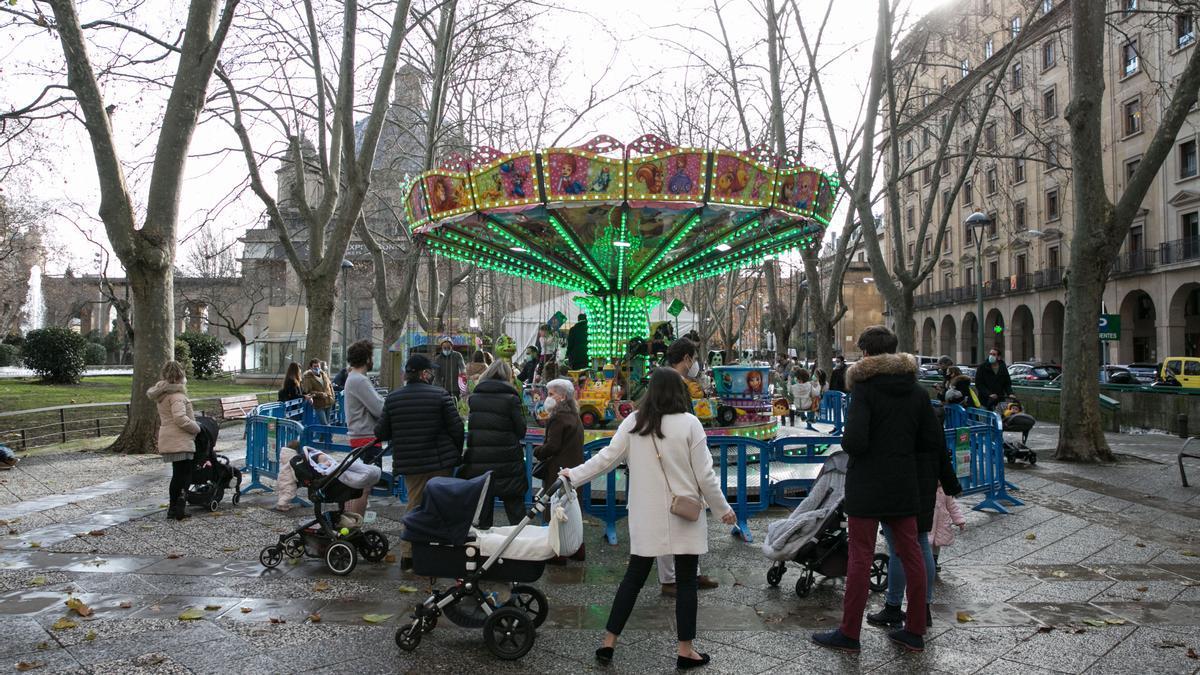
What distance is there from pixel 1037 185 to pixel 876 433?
44514 millimetres

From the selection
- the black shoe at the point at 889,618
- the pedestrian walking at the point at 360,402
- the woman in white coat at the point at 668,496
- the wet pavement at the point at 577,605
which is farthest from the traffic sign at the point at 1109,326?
the woman in white coat at the point at 668,496

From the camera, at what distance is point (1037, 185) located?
42406mm

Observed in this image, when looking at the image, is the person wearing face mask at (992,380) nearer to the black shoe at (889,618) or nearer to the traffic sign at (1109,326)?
the traffic sign at (1109,326)

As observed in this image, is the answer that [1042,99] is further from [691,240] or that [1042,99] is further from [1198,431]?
[691,240]

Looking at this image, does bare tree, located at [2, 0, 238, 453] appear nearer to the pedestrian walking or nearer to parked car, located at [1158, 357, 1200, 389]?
the pedestrian walking

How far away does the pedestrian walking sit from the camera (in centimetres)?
764

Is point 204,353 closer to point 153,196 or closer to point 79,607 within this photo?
point 153,196

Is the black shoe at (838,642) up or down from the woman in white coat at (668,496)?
down

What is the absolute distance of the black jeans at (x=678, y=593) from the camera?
435 centimetres

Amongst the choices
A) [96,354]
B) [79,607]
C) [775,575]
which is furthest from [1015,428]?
[96,354]

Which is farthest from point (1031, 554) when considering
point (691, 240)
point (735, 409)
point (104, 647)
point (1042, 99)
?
point (1042, 99)

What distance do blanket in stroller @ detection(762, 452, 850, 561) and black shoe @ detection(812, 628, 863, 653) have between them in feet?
3.09

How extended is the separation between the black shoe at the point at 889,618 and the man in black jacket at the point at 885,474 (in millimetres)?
312

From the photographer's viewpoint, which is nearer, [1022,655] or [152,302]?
[1022,655]
